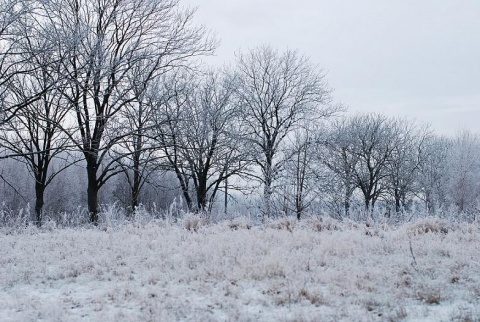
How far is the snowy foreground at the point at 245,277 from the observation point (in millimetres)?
4195

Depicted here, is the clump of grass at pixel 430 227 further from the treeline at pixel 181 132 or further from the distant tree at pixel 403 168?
the distant tree at pixel 403 168

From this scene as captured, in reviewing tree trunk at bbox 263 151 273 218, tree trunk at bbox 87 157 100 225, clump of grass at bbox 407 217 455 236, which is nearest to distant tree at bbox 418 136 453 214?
tree trunk at bbox 263 151 273 218

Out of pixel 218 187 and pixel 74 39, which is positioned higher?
pixel 74 39

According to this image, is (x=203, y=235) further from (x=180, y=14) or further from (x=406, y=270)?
(x=180, y=14)

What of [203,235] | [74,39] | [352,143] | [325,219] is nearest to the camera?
[203,235]

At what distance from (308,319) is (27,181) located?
5140 centimetres

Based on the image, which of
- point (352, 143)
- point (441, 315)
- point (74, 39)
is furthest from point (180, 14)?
point (352, 143)

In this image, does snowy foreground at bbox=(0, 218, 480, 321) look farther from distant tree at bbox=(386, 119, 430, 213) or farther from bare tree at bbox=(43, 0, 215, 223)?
distant tree at bbox=(386, 119, 430, 213)

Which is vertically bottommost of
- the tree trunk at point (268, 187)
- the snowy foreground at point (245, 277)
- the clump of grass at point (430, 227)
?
the snowy foreground at point (245, 277)

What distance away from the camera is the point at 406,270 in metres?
5.45

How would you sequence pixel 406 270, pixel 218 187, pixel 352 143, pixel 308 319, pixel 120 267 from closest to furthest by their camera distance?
1. pixel 308 319
2. pixel 406 270
3. pixel 120 267
4. pixel 218 187
5. pixel 352 143

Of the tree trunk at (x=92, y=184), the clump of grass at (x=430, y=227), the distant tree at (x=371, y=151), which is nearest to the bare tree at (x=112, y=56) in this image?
the tree trunk at (x=92, y=184)

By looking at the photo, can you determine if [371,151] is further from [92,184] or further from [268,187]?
[92,184]

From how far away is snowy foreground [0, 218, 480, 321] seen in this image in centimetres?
420
